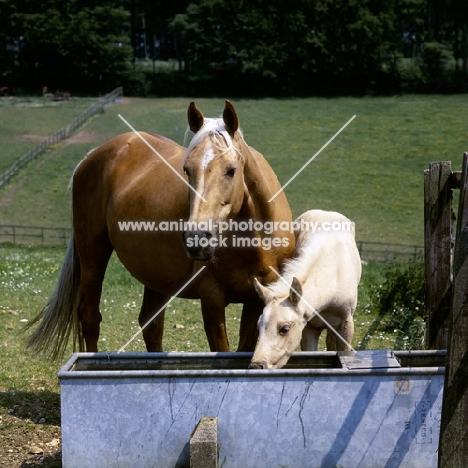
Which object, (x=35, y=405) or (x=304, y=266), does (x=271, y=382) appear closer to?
(x=304, y=266)

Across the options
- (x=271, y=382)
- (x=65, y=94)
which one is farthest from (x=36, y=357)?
(x=65, y=94)

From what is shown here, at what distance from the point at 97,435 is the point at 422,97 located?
54.0 m

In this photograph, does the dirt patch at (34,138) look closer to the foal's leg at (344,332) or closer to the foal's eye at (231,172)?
the foal's leg at (344,332)

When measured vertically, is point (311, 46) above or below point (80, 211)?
above

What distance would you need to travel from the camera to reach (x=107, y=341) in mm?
8930

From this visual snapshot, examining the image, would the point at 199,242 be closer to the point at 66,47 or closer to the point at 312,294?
the point at 312,294

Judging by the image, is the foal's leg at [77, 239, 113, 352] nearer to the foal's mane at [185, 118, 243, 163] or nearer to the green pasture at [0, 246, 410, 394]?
the green pasture at [0, 246, 410, 394]

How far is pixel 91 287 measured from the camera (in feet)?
22.7

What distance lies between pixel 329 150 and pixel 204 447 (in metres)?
40.5

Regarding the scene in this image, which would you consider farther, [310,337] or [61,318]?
[61,318]

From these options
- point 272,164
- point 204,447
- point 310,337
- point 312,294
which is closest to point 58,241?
point 272,164

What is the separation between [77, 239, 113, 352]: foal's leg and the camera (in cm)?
694

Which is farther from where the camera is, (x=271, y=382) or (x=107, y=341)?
(x=107, y=341)

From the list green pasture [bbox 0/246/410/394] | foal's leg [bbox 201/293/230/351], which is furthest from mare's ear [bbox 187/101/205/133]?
green pasture [bbox 0/246/410/394]
